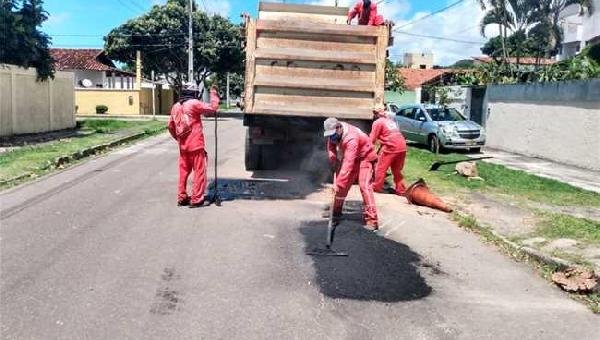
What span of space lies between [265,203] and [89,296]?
4445 millimetres

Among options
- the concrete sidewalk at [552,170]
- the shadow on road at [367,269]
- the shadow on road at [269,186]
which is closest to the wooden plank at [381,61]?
the shadow on road at [269,186]

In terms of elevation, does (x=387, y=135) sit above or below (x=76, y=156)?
above

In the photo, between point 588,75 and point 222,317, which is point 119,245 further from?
point 588,75

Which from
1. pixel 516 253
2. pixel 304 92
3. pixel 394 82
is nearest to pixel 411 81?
pixel 394 82

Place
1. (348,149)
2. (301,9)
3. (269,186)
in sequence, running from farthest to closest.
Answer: (269,186) < (301,9) < (348,149)

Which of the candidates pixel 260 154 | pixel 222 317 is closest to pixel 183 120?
pixel 260 154

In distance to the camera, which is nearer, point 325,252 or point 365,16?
point 325,252

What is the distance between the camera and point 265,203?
9.30m

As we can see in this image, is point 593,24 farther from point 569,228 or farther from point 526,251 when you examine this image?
point 526,251

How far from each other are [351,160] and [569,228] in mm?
2910

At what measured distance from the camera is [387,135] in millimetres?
A: 10141

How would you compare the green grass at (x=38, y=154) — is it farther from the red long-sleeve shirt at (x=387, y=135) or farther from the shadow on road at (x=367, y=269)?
the shadow on road at (x=367, y=269)

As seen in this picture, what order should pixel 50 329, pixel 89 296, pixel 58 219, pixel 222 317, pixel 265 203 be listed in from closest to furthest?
pixel 50 329 < pixel 222 317 < pixel 89 296 < pixel 58 219 < pixel 265 203

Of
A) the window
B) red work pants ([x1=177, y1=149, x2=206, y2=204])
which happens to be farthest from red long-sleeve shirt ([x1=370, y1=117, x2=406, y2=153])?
the window
